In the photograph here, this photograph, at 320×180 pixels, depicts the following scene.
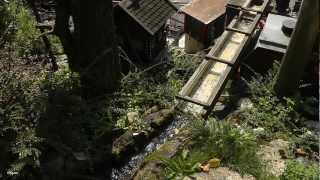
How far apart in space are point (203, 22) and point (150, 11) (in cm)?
330

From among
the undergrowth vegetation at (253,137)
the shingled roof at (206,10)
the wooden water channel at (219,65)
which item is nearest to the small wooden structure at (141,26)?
the shingled roof at (206,10)

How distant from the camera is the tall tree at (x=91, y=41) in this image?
958 centimetres

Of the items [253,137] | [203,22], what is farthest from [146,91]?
[203,22]

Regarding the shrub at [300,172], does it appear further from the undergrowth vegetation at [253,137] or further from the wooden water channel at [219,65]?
the wooden water channel at [219,65]

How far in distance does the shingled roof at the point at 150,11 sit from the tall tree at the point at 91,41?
2.61 meters

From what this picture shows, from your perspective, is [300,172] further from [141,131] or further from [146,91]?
[146,91]

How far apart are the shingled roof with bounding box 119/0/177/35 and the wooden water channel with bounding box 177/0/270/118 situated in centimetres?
288

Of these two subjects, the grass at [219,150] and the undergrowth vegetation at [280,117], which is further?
the undergrowth vegetation at [280,117]

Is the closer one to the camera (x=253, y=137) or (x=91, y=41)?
(x=253, y=137)

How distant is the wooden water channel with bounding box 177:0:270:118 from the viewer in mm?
9586

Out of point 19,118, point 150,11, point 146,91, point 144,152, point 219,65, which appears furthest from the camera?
point 150,11

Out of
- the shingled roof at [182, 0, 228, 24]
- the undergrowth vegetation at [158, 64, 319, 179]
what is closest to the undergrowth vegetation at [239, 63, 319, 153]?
the undergrowth vegetation at [158, 64, 319, 179]

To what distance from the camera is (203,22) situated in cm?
1639

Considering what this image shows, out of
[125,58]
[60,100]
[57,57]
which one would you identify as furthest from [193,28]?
[60,100]
